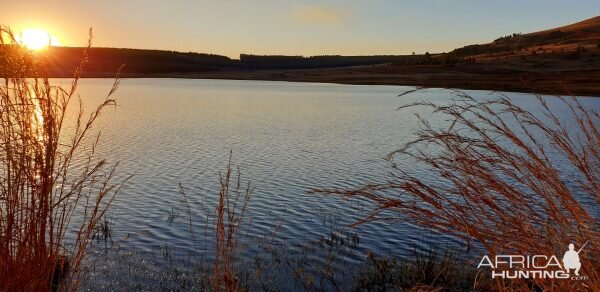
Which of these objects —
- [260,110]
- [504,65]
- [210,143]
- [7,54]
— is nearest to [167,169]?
[210,143]

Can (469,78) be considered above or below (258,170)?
below

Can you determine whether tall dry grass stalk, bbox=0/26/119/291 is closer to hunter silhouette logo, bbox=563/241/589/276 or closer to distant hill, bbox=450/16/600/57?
hunter silhouette logo, bbox=563/241/589/276

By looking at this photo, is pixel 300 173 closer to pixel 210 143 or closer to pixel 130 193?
pixel 130 193

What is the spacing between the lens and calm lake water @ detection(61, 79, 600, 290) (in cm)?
1116

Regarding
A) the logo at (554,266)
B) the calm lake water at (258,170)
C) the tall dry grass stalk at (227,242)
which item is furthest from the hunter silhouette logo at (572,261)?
the calm lake water at (258,170)

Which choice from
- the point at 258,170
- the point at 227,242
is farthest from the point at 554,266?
the point at 258,170

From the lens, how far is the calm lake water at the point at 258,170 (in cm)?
1116

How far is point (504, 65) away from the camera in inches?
3548

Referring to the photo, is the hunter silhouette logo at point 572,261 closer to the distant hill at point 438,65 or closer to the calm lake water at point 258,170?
the calm lake water at point 258,170

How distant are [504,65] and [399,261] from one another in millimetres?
88150

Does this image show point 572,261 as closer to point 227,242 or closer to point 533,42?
point 227,242

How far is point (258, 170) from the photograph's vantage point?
1795 centimetres

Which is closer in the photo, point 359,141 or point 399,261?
point 399,261

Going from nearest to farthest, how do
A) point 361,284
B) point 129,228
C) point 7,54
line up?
point 7,54, point 361,284, point 129,228
